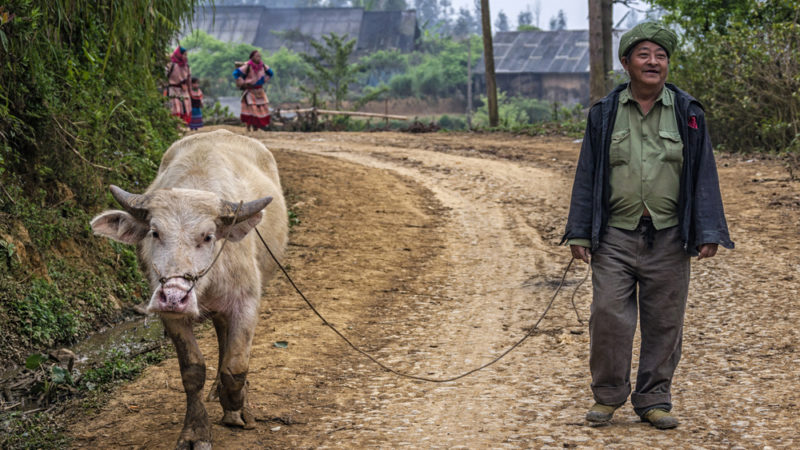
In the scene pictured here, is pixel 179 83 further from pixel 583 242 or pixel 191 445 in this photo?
pixel 583 242

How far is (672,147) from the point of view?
3.92 metres

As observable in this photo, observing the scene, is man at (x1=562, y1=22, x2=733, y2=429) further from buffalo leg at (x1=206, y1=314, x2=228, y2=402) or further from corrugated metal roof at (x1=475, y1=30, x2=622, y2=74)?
corrugated metal roof at (x1=475, y1=30, x2=622, y2=74)

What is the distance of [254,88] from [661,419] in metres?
14.8

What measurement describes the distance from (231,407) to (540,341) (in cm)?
255

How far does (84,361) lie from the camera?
6.00 meters

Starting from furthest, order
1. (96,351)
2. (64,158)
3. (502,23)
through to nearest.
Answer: (502,23) < (64,158) < (96,351)

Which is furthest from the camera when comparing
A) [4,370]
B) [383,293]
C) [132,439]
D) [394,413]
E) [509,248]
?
[509,248]

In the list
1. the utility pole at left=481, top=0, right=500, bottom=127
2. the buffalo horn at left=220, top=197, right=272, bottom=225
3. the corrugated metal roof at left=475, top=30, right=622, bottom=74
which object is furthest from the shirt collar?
the corrugated metal roof at left=475, top=30, right=622, bottom=74

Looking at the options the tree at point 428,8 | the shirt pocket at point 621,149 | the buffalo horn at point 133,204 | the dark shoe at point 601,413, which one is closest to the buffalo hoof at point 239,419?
the buffalo horn at point 133,204

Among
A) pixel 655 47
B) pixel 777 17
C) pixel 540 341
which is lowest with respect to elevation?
pixel 540 341

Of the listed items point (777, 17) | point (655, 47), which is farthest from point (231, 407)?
point (777, 17)

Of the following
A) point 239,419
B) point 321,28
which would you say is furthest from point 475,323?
point 321,28

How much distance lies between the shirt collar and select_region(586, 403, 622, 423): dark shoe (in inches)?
61.7

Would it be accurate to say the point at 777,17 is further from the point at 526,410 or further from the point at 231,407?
the point at 231,407
